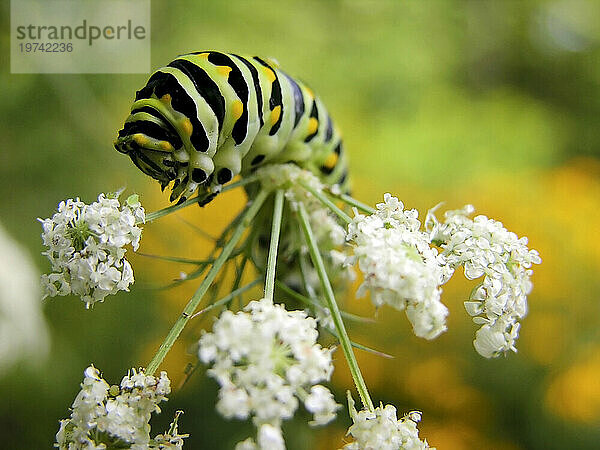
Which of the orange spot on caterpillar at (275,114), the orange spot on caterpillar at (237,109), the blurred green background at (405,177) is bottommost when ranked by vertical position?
the blurred green background at (405,177)

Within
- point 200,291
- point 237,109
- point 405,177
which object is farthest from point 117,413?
point 405,177

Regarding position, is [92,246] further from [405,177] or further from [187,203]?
[405,177]

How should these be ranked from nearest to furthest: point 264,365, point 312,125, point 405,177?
1. point 264,365
2. point 312,125
3. point 405,177

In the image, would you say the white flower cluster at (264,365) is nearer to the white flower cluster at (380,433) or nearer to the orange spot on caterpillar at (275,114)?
the white flower cluster at (380,433)

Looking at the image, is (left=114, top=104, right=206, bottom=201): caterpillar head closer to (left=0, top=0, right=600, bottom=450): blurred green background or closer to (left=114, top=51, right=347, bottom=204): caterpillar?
(left=114, top=51, right=347, bottom=204): caterpillar

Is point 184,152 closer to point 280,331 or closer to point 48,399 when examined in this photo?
point 280,331

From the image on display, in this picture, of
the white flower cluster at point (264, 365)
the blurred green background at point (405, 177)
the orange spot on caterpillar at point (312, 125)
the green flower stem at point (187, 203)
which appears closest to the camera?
the white flower cluster at point (264, 365)

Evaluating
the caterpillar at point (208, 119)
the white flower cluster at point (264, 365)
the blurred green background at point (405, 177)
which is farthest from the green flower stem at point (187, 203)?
the blurred green background at point (405, 177)
